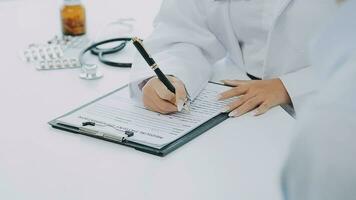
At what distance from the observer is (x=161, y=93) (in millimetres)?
1057

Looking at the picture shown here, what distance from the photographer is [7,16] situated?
5.68 feet

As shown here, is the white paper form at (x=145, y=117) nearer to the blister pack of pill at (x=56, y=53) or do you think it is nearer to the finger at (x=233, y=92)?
the finger at (x=233, y=92)

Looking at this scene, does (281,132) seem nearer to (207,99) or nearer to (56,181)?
(207,99)

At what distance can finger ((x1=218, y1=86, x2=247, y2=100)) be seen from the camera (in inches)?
43.5

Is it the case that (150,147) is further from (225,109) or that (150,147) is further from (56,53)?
(56,53)

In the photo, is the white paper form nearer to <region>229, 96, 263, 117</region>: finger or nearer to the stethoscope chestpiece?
<region>229, 96, 263, 117</region>: finger

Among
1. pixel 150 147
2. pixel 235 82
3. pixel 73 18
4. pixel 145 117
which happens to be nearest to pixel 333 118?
pixel 150 147

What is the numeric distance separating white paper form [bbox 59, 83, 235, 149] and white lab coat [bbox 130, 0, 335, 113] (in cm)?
4

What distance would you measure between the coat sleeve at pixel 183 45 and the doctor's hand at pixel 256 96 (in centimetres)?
9

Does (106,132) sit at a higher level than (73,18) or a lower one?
lower

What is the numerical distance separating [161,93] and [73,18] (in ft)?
1.87

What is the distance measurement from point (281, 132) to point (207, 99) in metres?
0.20

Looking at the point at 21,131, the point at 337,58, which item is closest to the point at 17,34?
the point at 21,131

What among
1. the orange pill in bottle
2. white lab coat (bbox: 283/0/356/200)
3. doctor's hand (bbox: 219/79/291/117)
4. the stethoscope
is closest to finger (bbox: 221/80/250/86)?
doctor's hand (bbox: 219/79/291/117)
